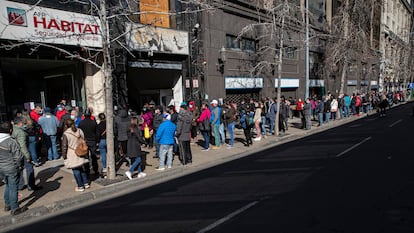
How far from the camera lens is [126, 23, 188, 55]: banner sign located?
11.5 metres

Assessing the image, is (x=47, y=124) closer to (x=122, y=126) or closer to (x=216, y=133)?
(x=122, y=126)

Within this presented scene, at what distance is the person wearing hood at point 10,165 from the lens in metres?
4.84

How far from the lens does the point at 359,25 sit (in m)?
20.5

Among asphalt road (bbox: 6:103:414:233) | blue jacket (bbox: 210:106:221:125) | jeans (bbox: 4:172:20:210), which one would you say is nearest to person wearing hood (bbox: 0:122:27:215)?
jeans (bbox: 4:172:20:210)

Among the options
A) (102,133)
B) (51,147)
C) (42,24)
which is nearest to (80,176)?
(102,133)

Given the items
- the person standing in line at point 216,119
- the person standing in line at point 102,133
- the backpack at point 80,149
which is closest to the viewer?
the backpack at point 80,149

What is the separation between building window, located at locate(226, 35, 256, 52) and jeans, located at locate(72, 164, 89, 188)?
12496 mm

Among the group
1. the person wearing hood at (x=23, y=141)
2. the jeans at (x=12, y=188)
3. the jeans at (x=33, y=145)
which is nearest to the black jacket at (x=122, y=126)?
the person wearing hood at (x=23, y=141)

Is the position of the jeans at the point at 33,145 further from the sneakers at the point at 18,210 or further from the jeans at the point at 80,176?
the sneakers at the point at 18,210

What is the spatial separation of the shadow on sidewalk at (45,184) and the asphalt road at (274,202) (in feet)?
4.02

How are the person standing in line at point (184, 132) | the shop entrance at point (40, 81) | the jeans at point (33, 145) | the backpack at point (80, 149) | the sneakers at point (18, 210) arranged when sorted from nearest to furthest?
1. the sneakers at point (18, 210)
2. the backpack at point (80, 149)
3. the jeans at point (33, 145)
4. the person standing in line at point (184, 132)
5. the shop entrance at point (40, 81)

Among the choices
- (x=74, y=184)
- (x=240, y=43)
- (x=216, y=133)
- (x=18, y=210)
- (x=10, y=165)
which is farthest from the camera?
(x=240, y=43)

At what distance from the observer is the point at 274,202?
16.1ft

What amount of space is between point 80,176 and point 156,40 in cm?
808
